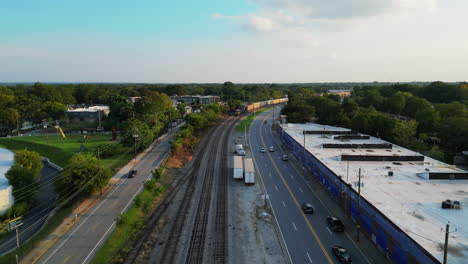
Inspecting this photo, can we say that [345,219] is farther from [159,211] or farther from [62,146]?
[62,146]

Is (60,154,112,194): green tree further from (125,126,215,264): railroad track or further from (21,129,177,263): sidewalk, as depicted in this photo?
(125,126,215,264): railroad track

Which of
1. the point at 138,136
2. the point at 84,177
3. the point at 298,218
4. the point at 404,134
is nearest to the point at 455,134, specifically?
the point at 404,134

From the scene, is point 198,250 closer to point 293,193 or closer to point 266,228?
point 266,228

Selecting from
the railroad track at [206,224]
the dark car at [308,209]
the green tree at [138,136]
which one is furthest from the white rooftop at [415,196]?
the green tree at [138,136]

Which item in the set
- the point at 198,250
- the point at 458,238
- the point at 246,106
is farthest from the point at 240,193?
the point at 246,106

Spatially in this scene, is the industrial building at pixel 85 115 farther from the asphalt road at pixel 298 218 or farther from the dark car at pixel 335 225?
the dark car at pixel 335 225
